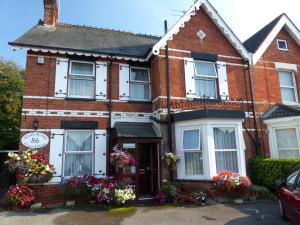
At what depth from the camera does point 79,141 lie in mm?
10664

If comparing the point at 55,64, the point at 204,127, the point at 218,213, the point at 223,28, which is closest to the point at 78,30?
the point at 55,64

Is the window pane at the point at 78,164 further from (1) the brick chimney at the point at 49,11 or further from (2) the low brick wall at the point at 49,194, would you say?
(1) the brick chimney at the point at 49,11

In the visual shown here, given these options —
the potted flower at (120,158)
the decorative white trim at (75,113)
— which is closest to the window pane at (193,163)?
the potted flower at (120,158)

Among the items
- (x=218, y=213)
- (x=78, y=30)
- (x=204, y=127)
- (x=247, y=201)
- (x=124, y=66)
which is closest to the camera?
(x=218, y=213)

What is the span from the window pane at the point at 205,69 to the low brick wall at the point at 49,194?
781 centimetres

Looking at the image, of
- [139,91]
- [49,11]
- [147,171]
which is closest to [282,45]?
[139,91]

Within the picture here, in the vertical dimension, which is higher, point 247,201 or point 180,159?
point 180,159

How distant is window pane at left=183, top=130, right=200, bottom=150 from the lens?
33.7 feet

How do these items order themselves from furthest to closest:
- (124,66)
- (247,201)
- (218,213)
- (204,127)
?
(124,66) < (204,127) < (247,201) < (218,213)

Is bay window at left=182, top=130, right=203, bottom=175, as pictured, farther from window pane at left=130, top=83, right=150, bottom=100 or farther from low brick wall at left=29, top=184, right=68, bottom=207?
low brick wall at left=29, top=184, right=68, bottom=207

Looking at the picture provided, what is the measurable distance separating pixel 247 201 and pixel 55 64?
31.1 ft

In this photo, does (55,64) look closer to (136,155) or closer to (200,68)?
(136,155)

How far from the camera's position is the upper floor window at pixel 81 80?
11.2 metres

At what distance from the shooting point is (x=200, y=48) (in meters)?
12.2
